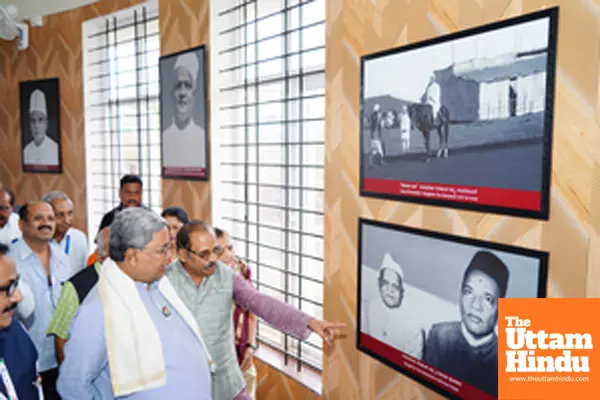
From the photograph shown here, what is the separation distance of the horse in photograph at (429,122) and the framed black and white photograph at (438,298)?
16.9 inches

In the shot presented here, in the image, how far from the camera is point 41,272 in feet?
9.65

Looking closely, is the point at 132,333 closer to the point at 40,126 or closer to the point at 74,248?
the point at 74,248

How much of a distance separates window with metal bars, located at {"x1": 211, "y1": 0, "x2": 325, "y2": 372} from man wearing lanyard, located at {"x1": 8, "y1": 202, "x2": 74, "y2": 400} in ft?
5.48

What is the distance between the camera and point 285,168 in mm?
3836

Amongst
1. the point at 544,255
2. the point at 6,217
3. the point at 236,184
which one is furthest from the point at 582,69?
the point at 6,217

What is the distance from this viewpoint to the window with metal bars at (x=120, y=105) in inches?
217

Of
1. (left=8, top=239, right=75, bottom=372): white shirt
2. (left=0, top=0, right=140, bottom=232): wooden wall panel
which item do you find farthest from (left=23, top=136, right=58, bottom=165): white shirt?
(left=8, top=239, right=75, bottom=372): white shirt

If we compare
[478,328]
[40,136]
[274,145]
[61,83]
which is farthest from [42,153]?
[478,328]

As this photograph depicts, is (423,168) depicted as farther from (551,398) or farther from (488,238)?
(551,398)

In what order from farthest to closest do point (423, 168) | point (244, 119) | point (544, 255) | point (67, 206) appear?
point (244, 119) < point (67, 206) < point (423, 168) < point (544, 255)

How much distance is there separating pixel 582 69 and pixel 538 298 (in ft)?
2.98

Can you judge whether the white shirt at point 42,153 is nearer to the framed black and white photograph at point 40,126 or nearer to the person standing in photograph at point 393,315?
the framed black and white photograph at point 40,126

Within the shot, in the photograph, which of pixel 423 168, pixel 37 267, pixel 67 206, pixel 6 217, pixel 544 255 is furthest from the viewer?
pixel 6 217

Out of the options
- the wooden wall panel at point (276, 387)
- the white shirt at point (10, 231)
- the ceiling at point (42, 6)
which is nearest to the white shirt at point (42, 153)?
the ceiling at point (42, 6)
